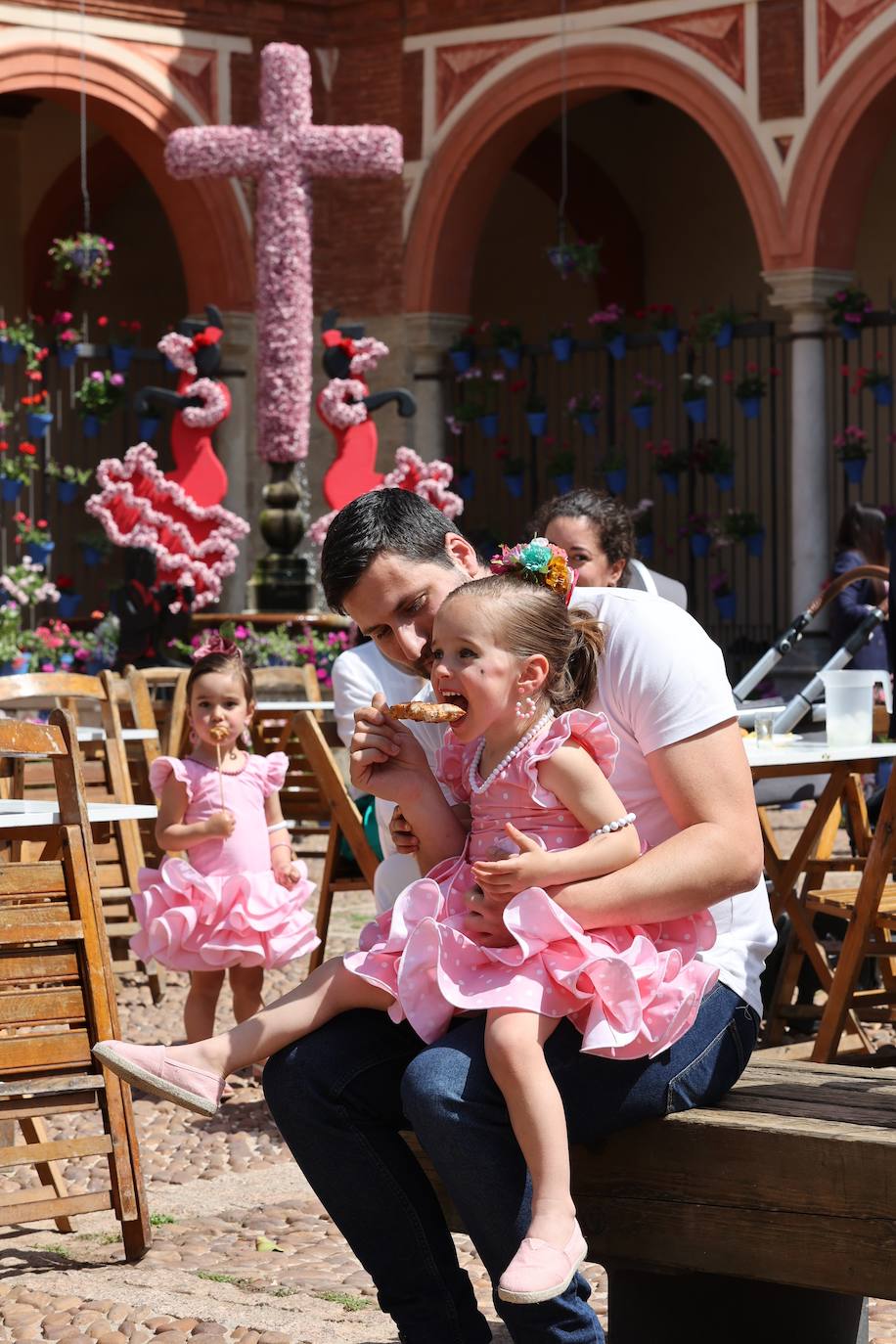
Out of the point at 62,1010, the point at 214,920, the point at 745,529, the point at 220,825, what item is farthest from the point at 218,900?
the point at 745,529

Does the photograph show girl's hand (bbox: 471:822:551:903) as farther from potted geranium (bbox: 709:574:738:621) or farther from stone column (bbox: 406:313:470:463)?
stone column (bbox: 406:313:470:463)

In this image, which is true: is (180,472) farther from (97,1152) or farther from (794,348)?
(97,1152)

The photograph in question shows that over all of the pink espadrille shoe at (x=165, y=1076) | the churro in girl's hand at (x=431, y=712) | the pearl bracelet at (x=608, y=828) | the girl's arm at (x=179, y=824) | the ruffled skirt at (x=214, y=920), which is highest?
the churro in girl's hand at (x=431, y=712)

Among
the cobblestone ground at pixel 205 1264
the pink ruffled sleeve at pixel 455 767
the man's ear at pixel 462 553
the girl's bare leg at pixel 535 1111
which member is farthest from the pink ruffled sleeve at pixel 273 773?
the girl's bare leg at pixel 535 1111

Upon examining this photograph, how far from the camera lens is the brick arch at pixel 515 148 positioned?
43.8 ft

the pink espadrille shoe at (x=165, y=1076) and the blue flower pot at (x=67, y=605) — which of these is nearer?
the pink espadrille shoe at (x=165, y=1076)

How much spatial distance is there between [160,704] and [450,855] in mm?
6190

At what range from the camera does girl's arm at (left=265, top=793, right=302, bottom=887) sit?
5551 millimetres

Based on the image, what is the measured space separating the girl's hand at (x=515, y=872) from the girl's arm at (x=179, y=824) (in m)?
2.83

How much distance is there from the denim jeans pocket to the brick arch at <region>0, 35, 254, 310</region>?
481 inches

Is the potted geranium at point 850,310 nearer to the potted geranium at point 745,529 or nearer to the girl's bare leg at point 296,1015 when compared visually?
the potted geranium at point 745,529

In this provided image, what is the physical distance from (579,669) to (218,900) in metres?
2.84

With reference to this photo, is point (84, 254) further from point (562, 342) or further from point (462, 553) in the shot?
point (462, 553)

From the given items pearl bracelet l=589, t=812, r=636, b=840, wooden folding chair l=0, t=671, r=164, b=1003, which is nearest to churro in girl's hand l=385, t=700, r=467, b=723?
pearl bracelet l=589, t=812, r=636, b=840
